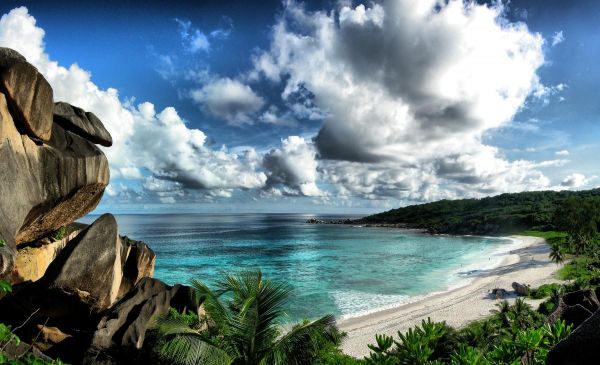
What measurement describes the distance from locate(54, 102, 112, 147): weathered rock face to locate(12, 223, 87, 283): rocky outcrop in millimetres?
5662

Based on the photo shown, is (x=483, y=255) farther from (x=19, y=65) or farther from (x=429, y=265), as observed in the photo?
(x=19, y=65)

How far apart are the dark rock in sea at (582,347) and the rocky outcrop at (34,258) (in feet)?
63.2

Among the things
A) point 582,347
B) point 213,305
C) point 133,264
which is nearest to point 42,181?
point 133,264

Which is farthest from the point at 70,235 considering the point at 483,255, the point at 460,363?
the point at 483,255

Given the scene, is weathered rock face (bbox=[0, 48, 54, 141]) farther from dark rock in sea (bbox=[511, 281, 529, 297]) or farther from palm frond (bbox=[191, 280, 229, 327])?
dark rock in sea (bbox=[511, 281, 529, 297])

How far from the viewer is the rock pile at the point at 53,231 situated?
41.1ft

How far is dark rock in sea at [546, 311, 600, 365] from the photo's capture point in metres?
3.65

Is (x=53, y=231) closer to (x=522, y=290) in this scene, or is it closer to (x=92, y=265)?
(x=92, y=265)

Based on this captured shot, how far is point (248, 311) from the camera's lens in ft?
35.6

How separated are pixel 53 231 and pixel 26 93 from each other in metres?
8.05

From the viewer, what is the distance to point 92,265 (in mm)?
14867

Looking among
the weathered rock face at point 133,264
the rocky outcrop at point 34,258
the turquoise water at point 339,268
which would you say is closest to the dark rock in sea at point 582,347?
the rocky outcrop at point 34,258

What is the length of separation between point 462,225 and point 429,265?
87.1 metres

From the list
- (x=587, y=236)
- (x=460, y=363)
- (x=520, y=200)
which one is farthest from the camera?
(x=520, y=200)
